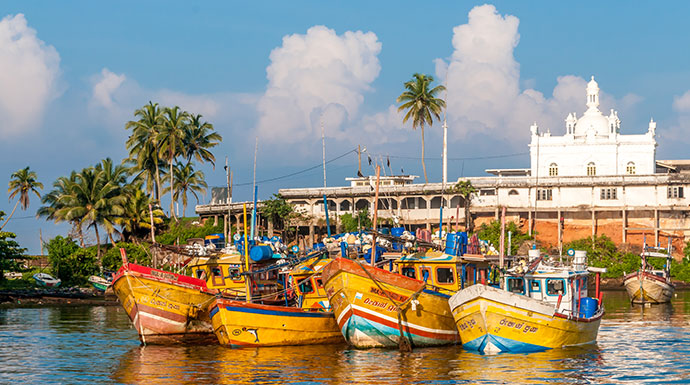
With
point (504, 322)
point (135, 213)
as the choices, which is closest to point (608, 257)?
point (135, 213)

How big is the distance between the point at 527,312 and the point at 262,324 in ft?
29.2

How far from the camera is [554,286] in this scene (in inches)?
1177

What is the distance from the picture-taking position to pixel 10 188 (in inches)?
3391

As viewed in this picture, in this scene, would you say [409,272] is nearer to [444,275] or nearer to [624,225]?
[444,275]

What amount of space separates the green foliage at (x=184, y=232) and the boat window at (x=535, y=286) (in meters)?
49.2

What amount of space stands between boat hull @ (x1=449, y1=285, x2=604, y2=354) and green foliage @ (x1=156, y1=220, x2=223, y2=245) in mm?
50274

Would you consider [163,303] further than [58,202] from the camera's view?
No


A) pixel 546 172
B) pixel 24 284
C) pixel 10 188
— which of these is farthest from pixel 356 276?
pixel 10 188

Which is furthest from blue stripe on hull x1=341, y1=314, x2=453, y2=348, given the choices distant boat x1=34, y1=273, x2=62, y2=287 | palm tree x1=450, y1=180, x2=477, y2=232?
palm tree x1=450, y1=180, x2=477, y2=232

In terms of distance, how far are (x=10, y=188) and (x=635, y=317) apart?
63.4m

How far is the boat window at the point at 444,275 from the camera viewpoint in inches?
1246

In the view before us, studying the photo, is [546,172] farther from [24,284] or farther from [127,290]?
[127,290]

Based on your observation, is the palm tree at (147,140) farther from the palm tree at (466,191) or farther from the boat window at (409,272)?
the boat window at (409,272)

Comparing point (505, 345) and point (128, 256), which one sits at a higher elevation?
point (128, 256)
